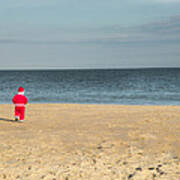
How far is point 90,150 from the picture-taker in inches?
268

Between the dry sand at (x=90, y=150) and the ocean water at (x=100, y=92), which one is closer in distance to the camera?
the dry sand at (x=90, y=150)

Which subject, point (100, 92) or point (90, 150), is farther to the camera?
point (100, 92)

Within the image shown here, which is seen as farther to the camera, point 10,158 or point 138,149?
point 138,149

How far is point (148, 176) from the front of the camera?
16.4ft

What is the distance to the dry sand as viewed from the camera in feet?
17.0

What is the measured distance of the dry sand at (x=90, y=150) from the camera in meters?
5.17

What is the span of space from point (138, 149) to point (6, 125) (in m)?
5.53

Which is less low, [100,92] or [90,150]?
[100,92]

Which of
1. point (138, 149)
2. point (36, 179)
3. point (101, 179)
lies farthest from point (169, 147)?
point (36, 179)

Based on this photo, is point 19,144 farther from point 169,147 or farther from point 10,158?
point 169,147

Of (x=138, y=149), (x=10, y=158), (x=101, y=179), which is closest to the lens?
(x=101, y=179)

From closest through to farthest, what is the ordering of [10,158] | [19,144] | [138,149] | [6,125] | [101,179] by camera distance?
1. [101,179]
2. [10,158]
3. [138,149]
4. [19,144]
5. [6,125]

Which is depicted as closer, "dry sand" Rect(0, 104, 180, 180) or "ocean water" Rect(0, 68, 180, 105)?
"dry sand" Rect(0, 104, 180, 180)

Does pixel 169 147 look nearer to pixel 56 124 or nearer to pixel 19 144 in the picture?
pixel 19 144
